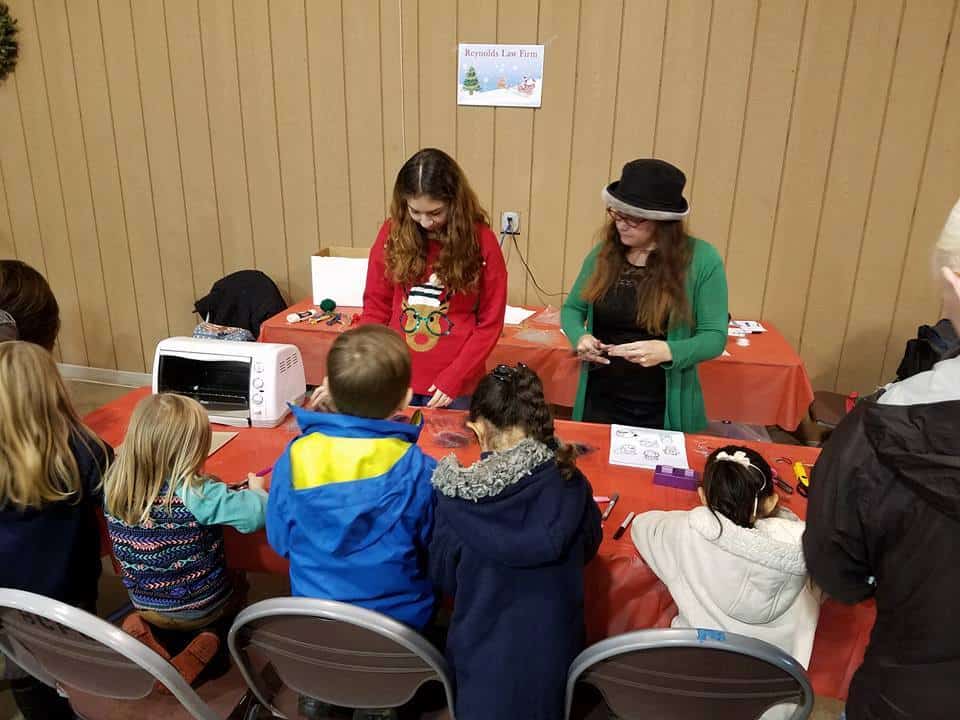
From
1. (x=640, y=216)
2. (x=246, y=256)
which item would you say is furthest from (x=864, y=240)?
(x=246, y=256)

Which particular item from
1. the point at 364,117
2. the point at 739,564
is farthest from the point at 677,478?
the point at 364,117

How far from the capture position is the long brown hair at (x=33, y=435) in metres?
1.39

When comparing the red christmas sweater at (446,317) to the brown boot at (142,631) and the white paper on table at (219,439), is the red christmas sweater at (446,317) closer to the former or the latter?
the white paper on table at (219,439)

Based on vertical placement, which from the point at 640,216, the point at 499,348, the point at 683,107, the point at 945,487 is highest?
the point at 683,107

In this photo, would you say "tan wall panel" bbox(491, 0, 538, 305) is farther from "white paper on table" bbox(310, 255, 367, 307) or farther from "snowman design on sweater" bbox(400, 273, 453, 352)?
A: "snowman design on sweater" bbox(400, 273, 453, 352)

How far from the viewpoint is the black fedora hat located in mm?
1833

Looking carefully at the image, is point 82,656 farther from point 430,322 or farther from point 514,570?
point 430,322

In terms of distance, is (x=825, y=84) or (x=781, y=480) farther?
(x=825, y=84)

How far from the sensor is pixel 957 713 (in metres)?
0.89

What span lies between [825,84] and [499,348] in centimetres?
184

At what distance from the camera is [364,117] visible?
350cm

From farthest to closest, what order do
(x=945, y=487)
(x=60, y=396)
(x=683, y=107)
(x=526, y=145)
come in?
(x=526, y=145), (x=683, y=107), (x=60, y=396), (x=945, y=487)

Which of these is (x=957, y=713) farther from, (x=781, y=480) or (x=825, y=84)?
(x=825, y=84)

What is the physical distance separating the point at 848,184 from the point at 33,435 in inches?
127
